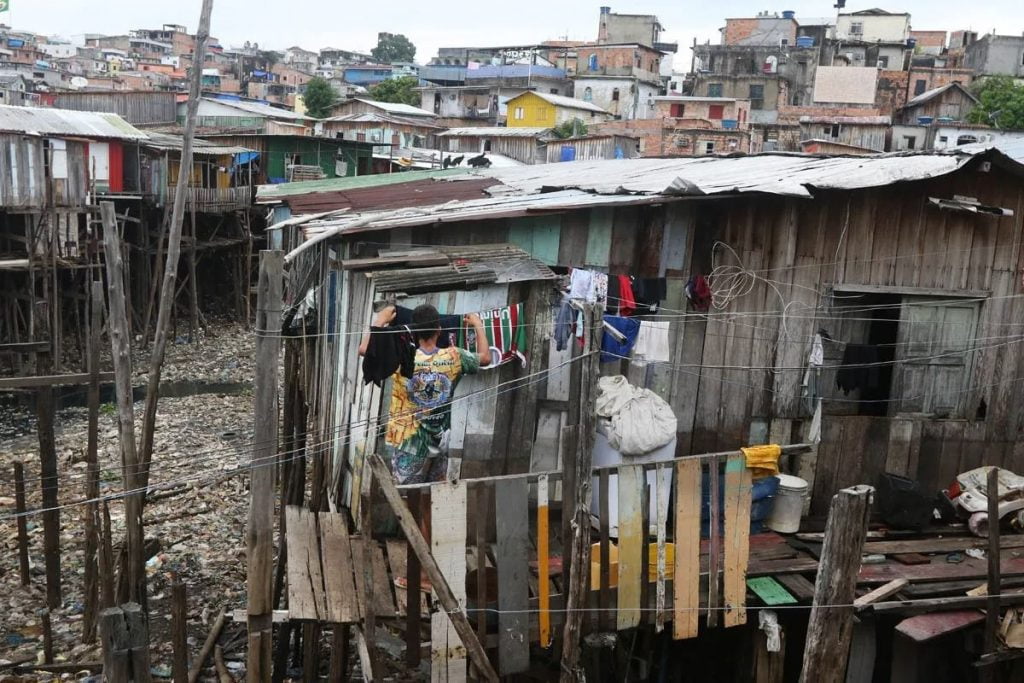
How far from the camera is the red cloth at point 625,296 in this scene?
7.80 metres

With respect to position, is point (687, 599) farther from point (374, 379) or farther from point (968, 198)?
point (968, 198)

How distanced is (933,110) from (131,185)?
3117cm

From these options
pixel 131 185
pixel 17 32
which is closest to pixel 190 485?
pixel 131 185

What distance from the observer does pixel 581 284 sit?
7551mm

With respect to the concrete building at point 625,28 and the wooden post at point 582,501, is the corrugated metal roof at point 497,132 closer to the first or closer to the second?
the concrete building at point 625,28

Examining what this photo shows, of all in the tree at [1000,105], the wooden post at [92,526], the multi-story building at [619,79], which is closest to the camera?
the wooden post at [92,526]

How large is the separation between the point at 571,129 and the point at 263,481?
3169 centimetres

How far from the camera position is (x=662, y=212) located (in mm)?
7902

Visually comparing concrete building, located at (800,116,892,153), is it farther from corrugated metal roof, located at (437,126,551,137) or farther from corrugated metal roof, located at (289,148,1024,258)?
corrugated metal roof, located at (289,148,1024,258)

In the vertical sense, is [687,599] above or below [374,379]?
below

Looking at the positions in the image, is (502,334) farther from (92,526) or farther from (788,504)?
(92,526)

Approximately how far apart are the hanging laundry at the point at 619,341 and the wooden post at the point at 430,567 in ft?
9.70

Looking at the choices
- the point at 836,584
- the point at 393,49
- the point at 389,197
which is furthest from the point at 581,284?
the point at 393,49

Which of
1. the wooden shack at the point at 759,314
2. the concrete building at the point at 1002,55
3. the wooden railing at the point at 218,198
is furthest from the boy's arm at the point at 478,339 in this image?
the concrete building at the point at 1002,55
